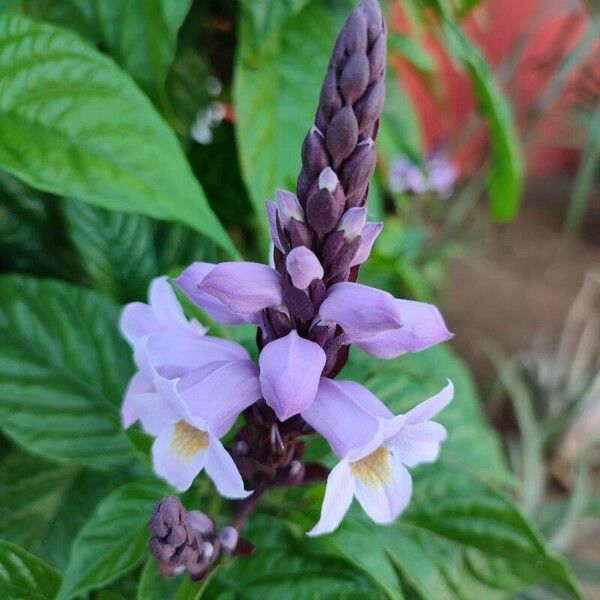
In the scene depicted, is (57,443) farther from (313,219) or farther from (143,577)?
(313,219)

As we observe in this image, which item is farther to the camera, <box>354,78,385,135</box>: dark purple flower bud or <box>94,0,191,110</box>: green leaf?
<box>94,0,191,110</box>: green leaf

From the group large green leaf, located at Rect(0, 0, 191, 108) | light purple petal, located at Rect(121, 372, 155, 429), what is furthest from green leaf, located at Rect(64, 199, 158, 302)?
light purple petal, located at Rect(121, 372, 155, 429)

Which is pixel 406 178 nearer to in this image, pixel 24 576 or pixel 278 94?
pixel 278 94

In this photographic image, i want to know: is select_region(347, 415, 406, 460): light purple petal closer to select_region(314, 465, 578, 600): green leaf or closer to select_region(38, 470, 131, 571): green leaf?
select_region(314, 465, 578, 600): green leaf

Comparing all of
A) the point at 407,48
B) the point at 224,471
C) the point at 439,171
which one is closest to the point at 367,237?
the point at 224,471

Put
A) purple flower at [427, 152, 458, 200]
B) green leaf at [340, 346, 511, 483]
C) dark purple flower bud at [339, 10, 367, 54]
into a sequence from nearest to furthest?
dark purple flower bud at [339, 10, 367, 54], green leaf at [340, 346, 511, 483], purple flower at [427, 152, 458, 200]

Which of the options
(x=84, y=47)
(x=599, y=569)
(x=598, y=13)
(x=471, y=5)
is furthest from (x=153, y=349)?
(x=599, y=569)
